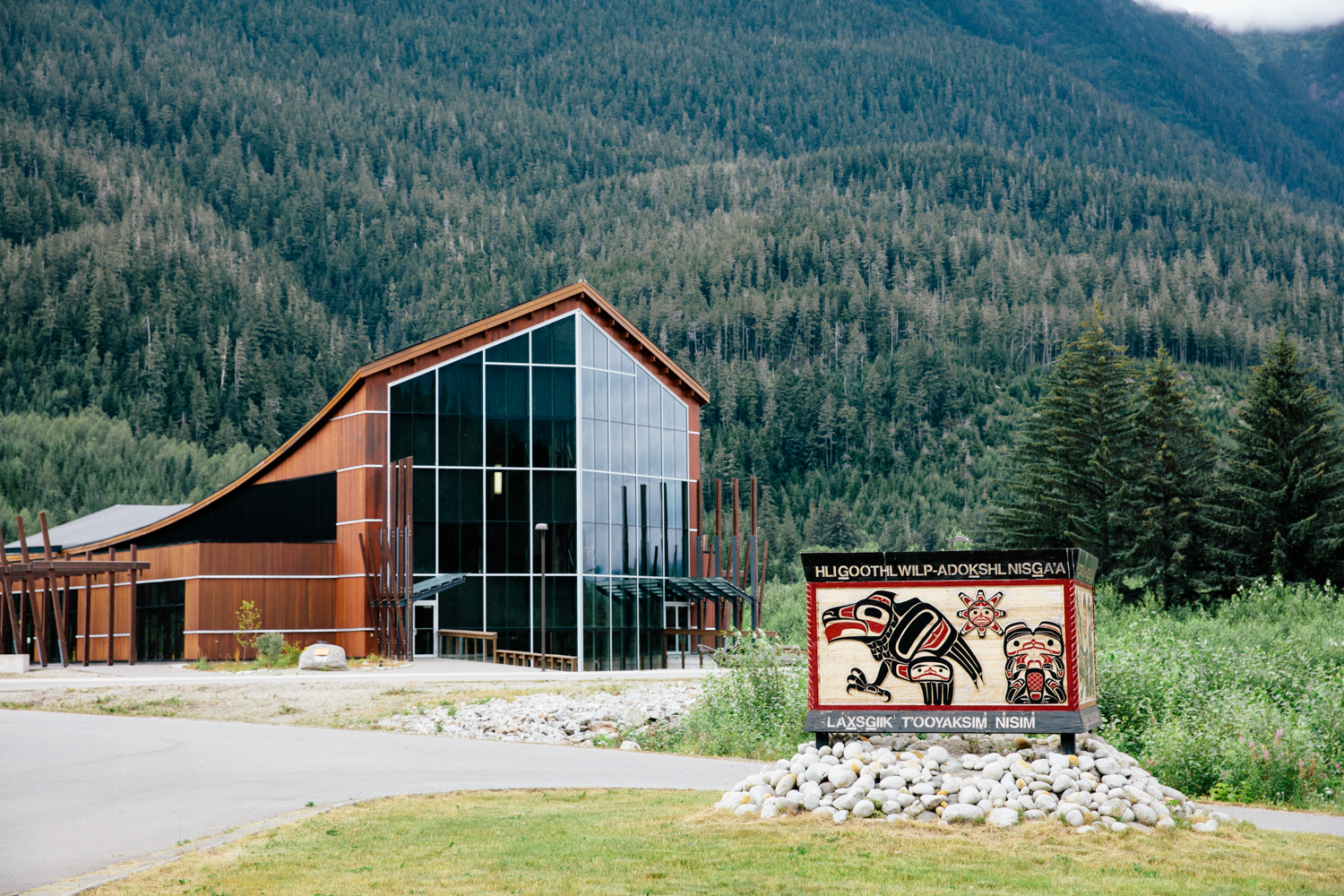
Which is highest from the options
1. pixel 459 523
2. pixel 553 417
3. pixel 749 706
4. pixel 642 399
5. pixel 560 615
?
pixel 642 399

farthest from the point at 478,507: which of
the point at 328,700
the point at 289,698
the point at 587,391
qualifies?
the point at 328,700

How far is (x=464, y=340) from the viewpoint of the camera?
Result: 4894 centimetres

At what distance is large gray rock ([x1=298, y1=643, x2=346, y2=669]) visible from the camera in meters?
40.1

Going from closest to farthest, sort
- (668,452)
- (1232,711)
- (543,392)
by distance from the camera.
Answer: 1. (1232,711)
2. (543,392)
3. (668,452)

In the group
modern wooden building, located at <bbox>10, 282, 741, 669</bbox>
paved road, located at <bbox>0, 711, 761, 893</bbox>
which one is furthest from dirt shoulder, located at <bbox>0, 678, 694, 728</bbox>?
modern wooden building, located at <bbox>10, 282, 741, 669</bbox>

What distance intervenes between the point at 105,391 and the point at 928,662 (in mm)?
171580

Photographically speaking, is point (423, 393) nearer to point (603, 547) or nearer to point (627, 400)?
point (627, 400)

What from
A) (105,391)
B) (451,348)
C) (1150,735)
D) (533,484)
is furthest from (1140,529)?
(105,391)

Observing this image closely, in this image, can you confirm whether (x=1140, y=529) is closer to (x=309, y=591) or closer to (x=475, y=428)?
(x=475, y=428)

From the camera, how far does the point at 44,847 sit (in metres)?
13.3

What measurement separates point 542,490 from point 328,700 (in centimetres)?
1962

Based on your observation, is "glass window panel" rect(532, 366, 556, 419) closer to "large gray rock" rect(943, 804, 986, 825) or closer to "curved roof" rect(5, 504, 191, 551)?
"curved roof" rect(5, 504, 191, 551)

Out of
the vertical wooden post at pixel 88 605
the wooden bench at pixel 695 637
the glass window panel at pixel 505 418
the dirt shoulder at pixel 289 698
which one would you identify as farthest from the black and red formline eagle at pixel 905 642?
the vertical wooden post at pixel 88 605

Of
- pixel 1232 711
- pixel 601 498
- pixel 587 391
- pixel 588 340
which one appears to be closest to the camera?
pixel 1232 711
